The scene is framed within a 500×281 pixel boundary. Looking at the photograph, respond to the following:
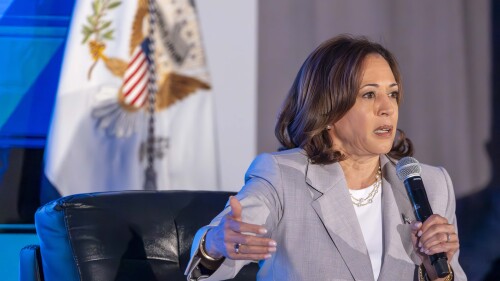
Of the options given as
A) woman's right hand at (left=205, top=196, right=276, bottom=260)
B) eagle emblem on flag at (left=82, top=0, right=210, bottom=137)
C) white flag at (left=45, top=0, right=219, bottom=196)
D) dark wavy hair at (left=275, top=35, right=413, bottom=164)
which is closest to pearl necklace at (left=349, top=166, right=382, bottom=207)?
dark wavy hair at (left=275, top=35, right=413, bottom=164)

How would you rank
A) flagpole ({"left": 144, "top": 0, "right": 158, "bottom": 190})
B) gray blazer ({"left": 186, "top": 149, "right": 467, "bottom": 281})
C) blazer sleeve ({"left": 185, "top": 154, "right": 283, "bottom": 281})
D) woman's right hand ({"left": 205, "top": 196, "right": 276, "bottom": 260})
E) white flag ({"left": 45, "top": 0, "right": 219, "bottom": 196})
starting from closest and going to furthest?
A: 1. woman's right hand ({"left": 205, "top": 196, "right": 276, "bottom": 260})
2. blazer sleeve ({"left": 185, "top": 154, "right": 283, "bottom": 281})
3. gray blazer ({"left": 186, "top": 149, "right": 467, "bottom": 281})
4. white flag ({"left": 45, "top": 0, "right": 219, "bottom": 196})
5. flagpole ({"left": 144, "top": 0, "right": 158, "bottom": 190})

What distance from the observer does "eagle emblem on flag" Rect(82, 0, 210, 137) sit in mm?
3438

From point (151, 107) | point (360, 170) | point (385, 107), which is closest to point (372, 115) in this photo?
point (385, 107)

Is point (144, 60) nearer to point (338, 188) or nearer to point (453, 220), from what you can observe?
point (338, 188)

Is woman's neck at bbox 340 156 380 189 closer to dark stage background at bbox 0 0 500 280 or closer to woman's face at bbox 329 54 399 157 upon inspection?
woman's face at bbox 329 54 399 157

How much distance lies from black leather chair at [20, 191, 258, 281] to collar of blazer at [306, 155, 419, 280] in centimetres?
34

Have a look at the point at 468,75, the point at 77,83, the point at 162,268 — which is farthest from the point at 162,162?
the point at 468,75

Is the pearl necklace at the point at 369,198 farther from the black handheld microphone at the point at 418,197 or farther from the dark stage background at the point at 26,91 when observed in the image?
the dark stage background at the point at 26,91

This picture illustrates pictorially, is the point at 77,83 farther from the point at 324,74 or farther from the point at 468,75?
the point at 468,75

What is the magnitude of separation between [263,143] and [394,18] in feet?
3.02

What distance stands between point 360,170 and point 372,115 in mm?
197

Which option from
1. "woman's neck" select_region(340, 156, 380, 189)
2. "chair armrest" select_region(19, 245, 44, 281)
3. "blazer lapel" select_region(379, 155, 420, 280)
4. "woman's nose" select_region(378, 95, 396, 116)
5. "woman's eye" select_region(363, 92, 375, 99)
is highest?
"woman's eye" select_region(363, 92, 375, 99)

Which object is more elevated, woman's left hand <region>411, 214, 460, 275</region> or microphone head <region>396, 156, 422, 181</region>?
microphone head <region>396, 156, 422, 181</region>

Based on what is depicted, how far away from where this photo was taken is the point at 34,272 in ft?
6.89
